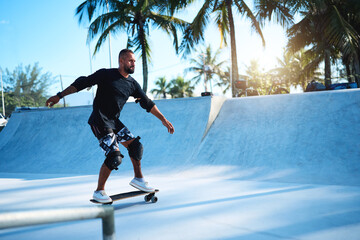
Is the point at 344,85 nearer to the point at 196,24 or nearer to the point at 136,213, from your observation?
the point at 196,24

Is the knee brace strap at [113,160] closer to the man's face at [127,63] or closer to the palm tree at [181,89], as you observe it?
the man's face at [127,63]

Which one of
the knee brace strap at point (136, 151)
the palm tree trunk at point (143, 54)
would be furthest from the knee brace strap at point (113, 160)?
the palm tree trunk at point (143, 54)

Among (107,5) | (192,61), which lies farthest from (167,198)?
(192,61)

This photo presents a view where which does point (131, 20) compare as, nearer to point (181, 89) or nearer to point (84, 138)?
point (84, 138)

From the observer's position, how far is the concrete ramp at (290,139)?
4230mm

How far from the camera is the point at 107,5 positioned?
15711mm

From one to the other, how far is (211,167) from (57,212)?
4160 millimetres

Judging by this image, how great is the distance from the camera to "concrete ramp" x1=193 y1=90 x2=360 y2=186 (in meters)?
4.23

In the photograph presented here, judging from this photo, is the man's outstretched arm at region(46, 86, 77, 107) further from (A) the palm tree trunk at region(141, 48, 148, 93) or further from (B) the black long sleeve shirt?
(A) the palm tree trunk at region(141, 48, 148, 93)

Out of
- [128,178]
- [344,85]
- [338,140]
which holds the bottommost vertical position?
[128,178]

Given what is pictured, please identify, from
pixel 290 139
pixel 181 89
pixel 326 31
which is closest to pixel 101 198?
pixel 290 139

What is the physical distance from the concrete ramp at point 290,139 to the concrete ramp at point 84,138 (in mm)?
436

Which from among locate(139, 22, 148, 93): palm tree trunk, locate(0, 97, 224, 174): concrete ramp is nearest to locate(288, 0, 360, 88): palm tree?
locate(139, 22, 148, 93): palm tree trunk

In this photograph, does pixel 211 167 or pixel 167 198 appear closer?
pixel 167 198
